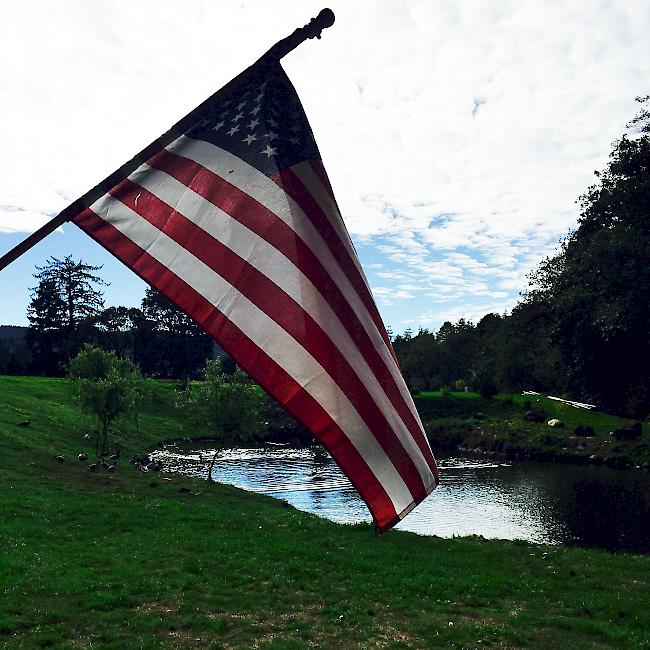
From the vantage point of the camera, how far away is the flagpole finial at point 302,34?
5275 millimetres

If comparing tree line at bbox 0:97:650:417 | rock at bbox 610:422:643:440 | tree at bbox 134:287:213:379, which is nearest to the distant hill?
tree line at bbox 0:97:650:417

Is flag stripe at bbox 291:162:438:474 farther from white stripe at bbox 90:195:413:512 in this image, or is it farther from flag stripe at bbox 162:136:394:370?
white stripe at bbox 90:195:413:512

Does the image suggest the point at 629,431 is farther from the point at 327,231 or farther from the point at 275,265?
the point at 275,265

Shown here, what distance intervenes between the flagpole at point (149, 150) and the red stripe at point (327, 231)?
2.95 ft

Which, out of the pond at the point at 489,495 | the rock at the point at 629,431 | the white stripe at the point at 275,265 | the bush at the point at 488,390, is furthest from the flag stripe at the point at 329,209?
the bush at the point at 488,390

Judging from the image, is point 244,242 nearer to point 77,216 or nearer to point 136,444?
point 77,216

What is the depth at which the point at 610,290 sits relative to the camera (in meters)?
48.9

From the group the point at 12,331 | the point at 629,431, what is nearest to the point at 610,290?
the point at 629,431

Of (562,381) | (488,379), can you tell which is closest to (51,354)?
(488,379)

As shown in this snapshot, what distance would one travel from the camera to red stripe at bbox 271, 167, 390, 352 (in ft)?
18.9

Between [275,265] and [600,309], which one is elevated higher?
[600,309]

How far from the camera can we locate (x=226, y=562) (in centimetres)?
1877

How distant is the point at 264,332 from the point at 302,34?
8.24ft

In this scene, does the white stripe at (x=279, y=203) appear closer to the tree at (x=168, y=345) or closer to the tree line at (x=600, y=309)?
Result: the tree line at (x=600, y=309)
